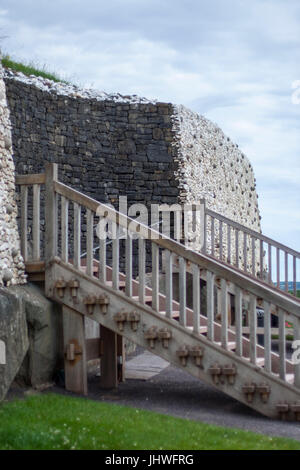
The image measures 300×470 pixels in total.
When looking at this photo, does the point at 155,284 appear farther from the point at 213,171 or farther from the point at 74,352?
the point at 213,171

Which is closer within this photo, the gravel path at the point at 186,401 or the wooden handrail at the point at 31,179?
the gravel path at the point at 186,401

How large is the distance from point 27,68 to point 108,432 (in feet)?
40.1

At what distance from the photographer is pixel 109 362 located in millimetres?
9234

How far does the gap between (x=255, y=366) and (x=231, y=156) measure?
1486 cm

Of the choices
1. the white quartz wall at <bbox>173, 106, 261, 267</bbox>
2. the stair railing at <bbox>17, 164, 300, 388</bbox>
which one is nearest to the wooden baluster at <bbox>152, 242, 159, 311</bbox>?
the stair railing at <bbox>17, 164, 300, 388</bbox>

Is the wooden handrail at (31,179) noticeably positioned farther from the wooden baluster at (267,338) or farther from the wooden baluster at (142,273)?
the wooden baluster at (267,338)

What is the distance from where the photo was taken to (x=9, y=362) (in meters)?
7.28

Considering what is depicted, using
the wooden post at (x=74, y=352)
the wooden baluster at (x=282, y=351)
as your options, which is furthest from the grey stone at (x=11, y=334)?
the wooden baluster at (x=282, y=351)

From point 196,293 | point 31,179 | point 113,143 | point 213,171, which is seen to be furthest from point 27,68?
point 196,293

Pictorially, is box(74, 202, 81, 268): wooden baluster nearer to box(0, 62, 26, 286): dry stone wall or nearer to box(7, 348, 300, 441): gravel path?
box(0, 62, 26, 286): dry stone wall

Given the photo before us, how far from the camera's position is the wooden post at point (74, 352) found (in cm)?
841

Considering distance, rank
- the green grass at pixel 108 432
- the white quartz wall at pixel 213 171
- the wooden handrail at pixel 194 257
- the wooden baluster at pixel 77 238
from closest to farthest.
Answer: the green grass at pixel 108 432, the wooden handrail at pixel 194 257, the wooden baluster at pixel 77 238, the white quartz wall at pixel 213 171

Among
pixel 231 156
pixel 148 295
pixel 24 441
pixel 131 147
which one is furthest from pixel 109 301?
pixel 231 156

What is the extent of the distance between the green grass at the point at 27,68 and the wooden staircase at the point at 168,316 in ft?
25.5
